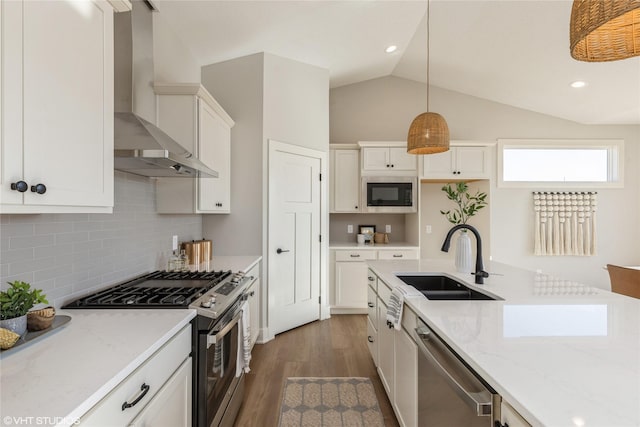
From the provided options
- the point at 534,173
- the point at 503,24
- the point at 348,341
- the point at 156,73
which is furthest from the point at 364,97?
the point at 348,341

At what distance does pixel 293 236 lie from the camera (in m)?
3.67

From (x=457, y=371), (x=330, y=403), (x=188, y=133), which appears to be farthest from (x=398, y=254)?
(x=457, y=371)

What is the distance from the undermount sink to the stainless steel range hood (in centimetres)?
162

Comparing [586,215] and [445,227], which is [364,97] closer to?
[445,227]

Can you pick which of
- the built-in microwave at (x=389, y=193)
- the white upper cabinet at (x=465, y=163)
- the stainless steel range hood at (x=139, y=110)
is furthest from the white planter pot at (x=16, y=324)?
the white upper cabinet at (x=465, y=163)

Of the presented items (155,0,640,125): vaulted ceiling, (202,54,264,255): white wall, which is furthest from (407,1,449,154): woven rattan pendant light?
(202,54,264,255): white wall

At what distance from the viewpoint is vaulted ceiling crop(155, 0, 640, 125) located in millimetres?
2836

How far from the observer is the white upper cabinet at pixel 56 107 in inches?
35.3

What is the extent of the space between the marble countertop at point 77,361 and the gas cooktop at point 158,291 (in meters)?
0.05

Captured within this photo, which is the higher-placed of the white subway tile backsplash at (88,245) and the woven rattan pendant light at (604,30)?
the woven rattan pendant light at (604,30)

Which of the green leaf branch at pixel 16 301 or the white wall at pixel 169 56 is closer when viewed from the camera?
the green leaf branch at pixel 16 301

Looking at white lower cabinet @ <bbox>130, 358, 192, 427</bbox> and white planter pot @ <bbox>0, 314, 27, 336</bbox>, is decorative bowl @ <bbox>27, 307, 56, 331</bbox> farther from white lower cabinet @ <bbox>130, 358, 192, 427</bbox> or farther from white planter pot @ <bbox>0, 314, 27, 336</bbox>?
white lower cabinet @ <bbox>130, 358, 192, 427</bbox>

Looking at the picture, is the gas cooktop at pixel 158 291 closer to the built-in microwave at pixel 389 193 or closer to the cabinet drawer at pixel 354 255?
the cabinet drawer at pixel 354 255

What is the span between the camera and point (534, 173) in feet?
15.8
